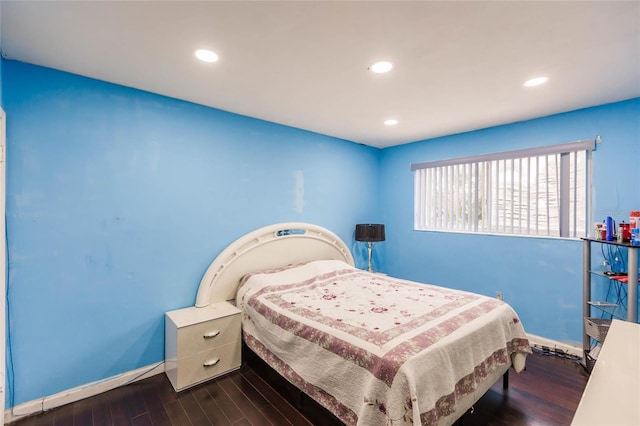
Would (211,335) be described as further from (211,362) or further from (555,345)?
(555,345)

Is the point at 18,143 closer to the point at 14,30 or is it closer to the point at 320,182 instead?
the point at 14,30

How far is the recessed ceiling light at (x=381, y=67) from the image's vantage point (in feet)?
6.53

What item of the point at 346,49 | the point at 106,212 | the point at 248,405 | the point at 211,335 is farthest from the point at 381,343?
the point at 106,212

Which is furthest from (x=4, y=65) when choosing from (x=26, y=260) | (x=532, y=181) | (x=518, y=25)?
(x=532, y=181)

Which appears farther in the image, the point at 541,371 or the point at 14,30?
the point at 541,371

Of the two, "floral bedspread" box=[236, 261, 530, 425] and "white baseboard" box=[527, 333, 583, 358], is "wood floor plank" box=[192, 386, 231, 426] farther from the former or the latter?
"white baseboard" box=[527, 333, 583, 358]

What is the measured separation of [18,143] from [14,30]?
28.4 inches

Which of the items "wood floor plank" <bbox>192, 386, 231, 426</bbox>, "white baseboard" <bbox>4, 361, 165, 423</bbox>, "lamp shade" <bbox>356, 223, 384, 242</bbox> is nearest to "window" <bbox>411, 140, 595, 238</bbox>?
"lamp shade" <bbox>356, 223, 384, 242</bbox>

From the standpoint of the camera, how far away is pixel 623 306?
262cm

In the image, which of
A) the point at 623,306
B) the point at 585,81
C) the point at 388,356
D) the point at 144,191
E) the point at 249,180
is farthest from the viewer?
the point at 249,180

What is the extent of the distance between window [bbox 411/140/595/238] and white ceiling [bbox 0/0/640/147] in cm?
57

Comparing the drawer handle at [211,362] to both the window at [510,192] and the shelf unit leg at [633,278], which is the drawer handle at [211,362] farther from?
the shelf unit leg at [633,278]

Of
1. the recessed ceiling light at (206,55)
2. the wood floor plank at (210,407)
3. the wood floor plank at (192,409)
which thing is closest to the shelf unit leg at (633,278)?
the wood floor plank at (210,407)

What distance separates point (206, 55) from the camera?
190 cm
